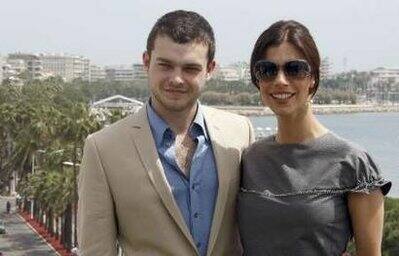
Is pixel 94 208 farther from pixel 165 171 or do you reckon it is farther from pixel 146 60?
pixel 146 60

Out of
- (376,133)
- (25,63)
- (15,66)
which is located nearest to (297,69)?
(376,133)

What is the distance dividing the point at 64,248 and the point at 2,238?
4255 millimetres

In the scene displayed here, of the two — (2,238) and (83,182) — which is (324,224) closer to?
(83,182)

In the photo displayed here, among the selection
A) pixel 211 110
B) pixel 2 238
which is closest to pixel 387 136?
pixel 2 238

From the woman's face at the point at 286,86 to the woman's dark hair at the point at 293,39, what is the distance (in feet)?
0.05

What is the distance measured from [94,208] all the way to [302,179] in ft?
2.43

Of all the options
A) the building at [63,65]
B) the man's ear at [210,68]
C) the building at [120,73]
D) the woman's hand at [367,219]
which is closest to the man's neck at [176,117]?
the man's ear at [210,68]

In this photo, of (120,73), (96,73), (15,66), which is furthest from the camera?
(96,73)

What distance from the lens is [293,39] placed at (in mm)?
2666

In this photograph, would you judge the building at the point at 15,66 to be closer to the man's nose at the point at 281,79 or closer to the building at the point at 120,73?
the building at the point at 120,73

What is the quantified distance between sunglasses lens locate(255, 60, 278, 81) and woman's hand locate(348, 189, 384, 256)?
1.64 feet

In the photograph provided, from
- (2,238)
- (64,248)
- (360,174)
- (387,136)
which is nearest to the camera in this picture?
(360,174)

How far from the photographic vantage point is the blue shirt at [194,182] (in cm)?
270

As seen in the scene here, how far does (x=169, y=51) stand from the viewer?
8.68ft
